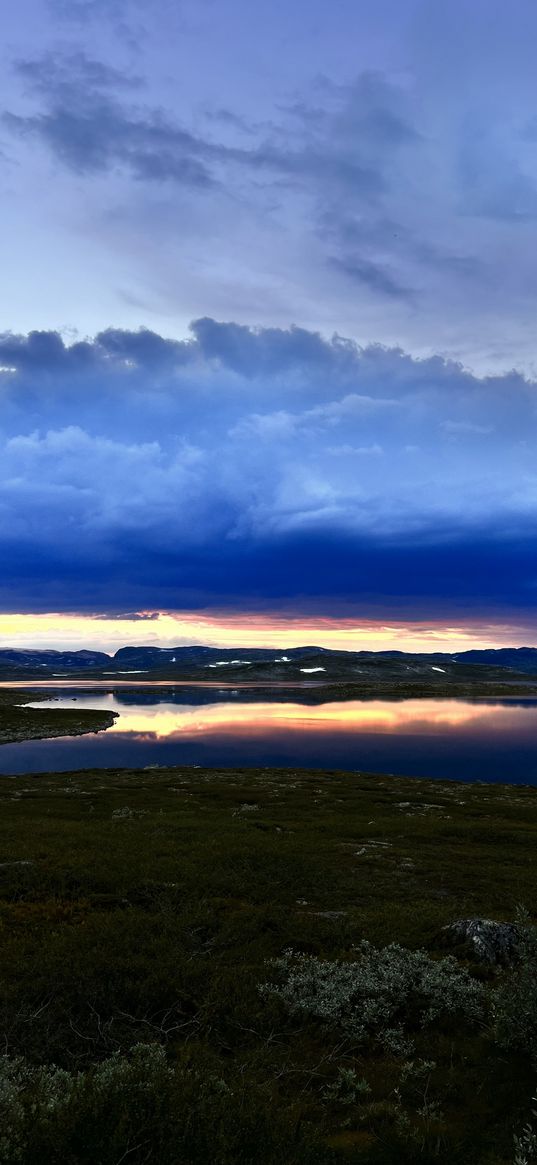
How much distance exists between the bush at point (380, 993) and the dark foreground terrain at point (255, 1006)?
4 cm

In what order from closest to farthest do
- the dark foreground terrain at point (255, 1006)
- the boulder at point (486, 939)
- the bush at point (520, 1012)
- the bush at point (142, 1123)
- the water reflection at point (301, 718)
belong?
the bush at point (142, 1123) → the dark foreground terrain at point (255, 1006) → the bush at point (520, 1012) → the boulder at point (486, 939) → the water reflection at point (301, 718)

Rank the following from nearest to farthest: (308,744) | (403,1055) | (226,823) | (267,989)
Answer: (403,1055) → (267,989) → (226,823) → (308,744)

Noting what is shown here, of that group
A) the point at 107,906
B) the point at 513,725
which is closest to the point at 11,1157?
the point at 107,906

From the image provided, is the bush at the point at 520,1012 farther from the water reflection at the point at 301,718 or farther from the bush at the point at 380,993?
the water reflection at the point at 301,718

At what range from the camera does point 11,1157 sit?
581 cm

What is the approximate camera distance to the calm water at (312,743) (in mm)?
70438

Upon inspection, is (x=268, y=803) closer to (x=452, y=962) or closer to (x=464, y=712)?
(x=452, y=962)

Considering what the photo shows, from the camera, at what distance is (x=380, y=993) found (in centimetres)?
1186

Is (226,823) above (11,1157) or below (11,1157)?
below

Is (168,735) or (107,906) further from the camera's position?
(168,735)

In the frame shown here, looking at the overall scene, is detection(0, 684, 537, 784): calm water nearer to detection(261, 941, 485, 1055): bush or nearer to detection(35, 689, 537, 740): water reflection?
detection(35, 689, 537, 740): water reflection

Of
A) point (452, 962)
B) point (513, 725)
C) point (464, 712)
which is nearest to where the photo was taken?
point (452, 962)

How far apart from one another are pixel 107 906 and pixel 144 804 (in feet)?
77.9

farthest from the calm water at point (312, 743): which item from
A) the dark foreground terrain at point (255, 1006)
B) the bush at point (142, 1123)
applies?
the bush at point (142, 1123)
